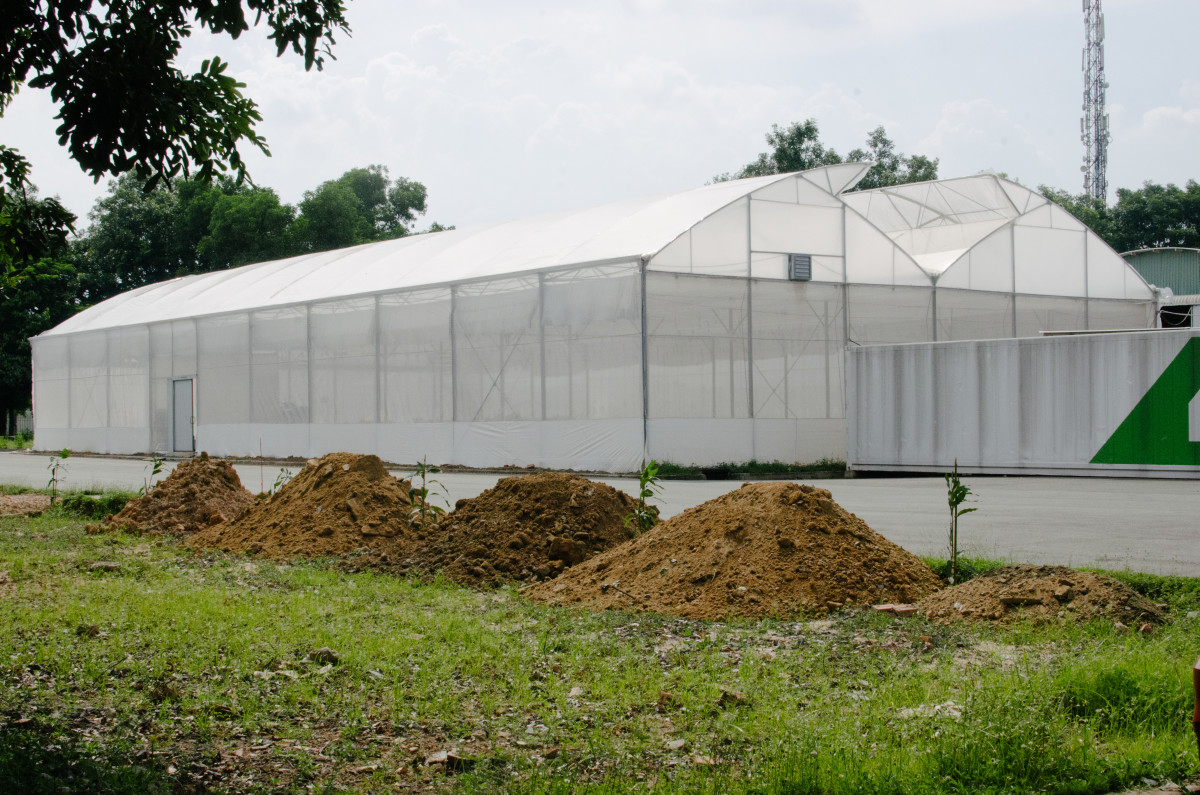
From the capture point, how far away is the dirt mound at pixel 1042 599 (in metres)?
6.96

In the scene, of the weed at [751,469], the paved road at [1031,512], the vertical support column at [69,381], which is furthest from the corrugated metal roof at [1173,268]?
the vertical support column at [69,381]

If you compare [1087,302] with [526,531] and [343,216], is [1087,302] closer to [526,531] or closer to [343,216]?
[526,531]

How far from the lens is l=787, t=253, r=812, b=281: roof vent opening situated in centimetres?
2559

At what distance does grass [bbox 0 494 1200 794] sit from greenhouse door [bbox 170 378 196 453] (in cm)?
2905

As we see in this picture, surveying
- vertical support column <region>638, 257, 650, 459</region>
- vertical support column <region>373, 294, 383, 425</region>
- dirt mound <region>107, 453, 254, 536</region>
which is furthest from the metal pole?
dirt mound <region>107, 453, 254, 536</region>

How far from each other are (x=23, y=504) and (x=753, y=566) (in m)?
13.1

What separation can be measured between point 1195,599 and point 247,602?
6.64m

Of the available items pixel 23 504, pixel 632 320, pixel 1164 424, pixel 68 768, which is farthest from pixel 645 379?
pixel 68 768

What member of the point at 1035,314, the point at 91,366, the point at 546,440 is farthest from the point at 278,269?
the point at 1035,314

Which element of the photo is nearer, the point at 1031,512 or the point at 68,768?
the point at 68,768

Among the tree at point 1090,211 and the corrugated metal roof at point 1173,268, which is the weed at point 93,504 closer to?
the corrugated metal roof at point 1173,268

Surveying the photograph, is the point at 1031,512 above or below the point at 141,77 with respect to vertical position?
below

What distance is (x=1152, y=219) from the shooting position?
61.4 meters

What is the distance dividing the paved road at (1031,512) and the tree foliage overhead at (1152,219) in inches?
1796
